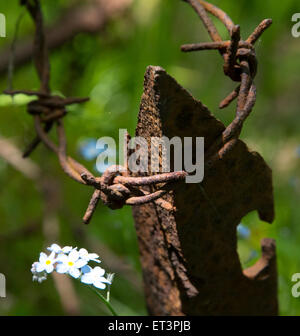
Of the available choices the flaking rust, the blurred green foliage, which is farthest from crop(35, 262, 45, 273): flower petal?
the blurred green foliage

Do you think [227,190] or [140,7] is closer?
[227,190]

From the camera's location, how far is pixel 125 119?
2.80 meters

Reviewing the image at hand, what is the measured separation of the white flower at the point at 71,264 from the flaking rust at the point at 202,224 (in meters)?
0.22

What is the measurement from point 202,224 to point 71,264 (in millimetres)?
318

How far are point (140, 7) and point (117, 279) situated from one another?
5.09 feet

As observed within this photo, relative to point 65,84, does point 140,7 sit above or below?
above

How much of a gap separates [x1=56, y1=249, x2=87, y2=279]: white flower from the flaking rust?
222 millimetres

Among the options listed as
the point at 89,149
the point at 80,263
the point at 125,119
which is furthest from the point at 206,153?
the point at 125,119

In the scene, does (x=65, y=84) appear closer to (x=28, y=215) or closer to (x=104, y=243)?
(x=28, y=215)

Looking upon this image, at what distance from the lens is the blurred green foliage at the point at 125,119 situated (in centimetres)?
222

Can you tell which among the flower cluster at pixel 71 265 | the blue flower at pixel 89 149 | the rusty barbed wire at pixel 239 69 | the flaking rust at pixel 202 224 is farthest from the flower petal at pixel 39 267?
the blue flower at pixel 89 149

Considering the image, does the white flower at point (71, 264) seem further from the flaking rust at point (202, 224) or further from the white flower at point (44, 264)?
the flaking rust at point (202, 224)

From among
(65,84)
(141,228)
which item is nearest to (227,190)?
(141,228)

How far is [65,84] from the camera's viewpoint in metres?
2.93
